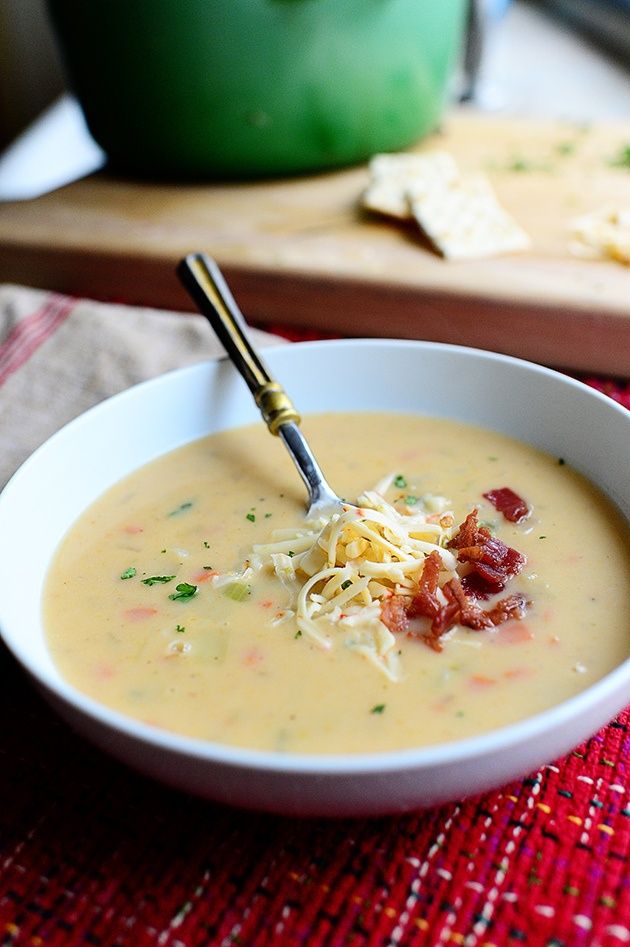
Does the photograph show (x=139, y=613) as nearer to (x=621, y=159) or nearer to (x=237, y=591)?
(x=237, y=591)

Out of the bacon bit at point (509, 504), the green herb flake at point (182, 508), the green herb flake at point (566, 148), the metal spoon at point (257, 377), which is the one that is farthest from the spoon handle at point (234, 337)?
the green herb flake at point (566, 148)

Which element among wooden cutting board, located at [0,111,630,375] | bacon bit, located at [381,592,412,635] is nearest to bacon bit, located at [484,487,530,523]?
bacon bit, located at [381,592,412,635]

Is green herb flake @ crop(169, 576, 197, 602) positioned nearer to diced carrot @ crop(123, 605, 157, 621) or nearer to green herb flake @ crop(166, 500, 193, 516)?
diced carrot @ crop(123, 605, 157, 621)

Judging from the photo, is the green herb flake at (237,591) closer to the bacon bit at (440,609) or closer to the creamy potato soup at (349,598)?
the creamy potato soup at (349,598)

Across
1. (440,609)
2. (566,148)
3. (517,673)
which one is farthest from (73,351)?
(566,148)

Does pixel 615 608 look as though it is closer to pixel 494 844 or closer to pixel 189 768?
pixel 494 844

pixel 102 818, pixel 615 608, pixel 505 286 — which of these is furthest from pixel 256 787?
pixel 505 286

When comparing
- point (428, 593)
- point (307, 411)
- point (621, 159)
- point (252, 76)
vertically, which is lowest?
point (621, 159)
